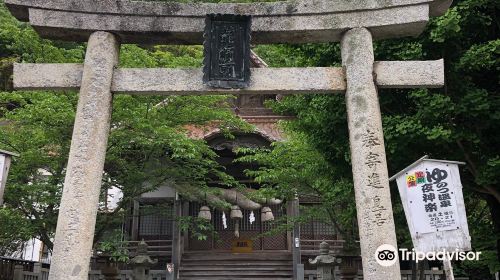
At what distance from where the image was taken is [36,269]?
11609 mm

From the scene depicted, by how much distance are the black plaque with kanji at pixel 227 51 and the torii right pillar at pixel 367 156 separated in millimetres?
1340

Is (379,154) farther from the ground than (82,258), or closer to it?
farther from the ground

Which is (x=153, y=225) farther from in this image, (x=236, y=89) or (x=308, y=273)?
(x=236, y=89)

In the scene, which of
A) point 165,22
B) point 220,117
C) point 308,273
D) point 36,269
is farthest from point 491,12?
point 36,269

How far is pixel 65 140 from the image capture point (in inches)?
344

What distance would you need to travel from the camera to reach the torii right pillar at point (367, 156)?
17.1ft

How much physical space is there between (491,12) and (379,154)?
10.1 feet

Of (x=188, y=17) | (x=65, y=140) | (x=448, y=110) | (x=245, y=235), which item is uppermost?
(x=188, y=17)

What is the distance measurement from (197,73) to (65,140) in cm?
409

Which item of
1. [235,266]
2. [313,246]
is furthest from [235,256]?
[313,246]

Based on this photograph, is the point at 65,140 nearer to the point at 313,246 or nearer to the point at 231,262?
the point at 231,262

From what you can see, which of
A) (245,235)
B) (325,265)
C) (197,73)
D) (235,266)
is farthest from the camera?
(245,235)

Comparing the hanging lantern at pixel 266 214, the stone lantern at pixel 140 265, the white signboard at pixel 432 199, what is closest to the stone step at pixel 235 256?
the hanging lantern at pixel 266 214

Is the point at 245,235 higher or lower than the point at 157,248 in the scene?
higher
